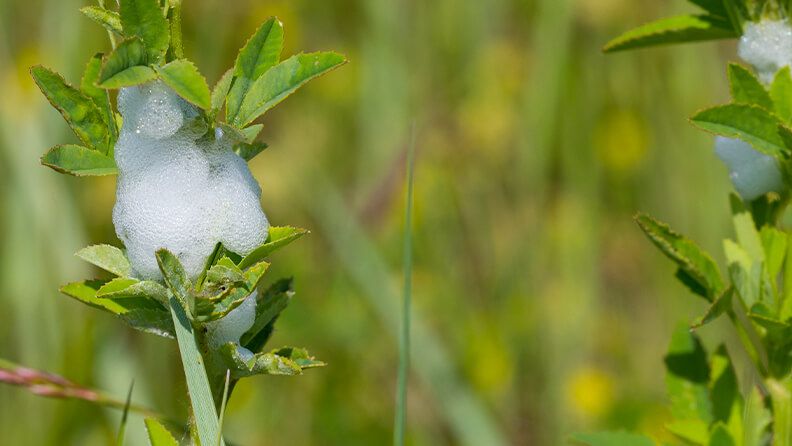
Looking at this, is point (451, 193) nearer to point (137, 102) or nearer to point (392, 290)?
point (392, 290)

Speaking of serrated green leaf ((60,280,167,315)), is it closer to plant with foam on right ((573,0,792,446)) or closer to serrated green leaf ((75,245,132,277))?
serrated green leaf ((75,245,132,277))

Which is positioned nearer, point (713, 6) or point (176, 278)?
point (176, 278)

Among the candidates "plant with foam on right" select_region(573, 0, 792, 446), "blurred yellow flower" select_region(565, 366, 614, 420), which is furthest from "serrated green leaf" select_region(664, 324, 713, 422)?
"blurred yellow flower" select_region(565, 366, 614, 420)

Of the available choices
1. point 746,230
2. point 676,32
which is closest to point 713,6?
point 676,32

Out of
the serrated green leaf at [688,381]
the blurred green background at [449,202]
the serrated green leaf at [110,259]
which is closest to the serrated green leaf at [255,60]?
the serrated green leaf at [110,259]

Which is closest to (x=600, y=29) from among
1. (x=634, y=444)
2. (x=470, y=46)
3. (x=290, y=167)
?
(x=470, y=46)

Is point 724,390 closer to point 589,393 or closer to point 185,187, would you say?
point 185,187
